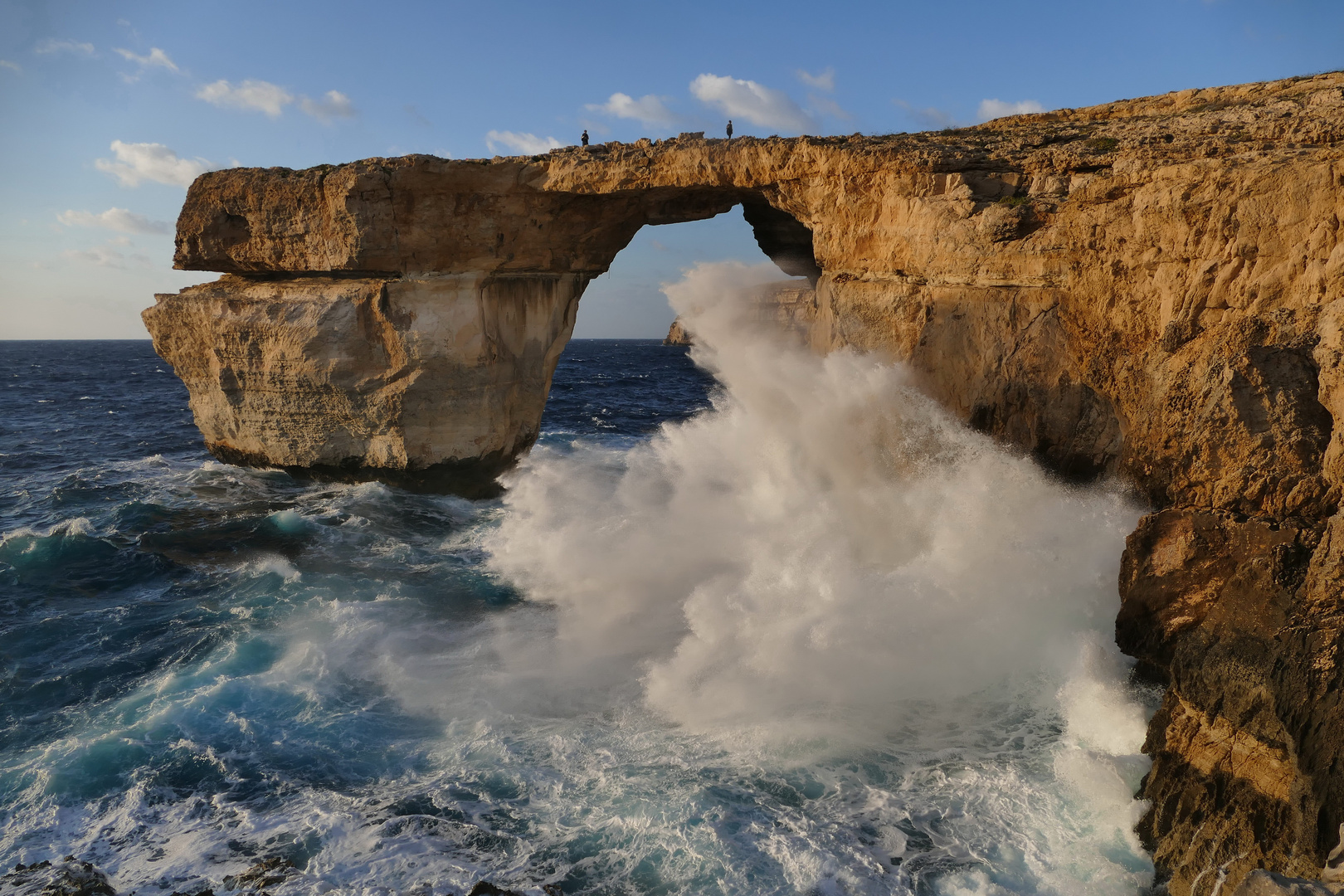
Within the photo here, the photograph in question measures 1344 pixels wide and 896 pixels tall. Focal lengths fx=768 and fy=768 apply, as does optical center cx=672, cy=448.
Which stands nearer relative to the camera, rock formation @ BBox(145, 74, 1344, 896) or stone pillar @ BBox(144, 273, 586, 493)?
rock formation @ BBox(145, 74, 1344, 896)

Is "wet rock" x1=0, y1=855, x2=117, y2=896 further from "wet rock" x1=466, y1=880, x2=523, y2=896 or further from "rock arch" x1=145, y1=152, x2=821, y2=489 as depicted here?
"rock arch" x1=145, y1=152, x2=821, y2=489

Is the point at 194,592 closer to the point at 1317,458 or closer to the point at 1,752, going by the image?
the point at 1,752

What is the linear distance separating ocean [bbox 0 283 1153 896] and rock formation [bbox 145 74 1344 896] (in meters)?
0.84

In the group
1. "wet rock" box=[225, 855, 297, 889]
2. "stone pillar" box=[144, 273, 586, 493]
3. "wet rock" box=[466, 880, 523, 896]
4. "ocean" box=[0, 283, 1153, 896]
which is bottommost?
"wet rock" box=[466, 880, 523, 896]

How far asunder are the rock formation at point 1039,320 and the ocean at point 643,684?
840mm

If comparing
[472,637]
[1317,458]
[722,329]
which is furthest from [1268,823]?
[722,329]

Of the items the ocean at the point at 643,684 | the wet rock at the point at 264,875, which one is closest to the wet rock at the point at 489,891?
the ocean at the point at 643,684

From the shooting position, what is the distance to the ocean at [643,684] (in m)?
6.00

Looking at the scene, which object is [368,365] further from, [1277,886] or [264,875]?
[1277,886]

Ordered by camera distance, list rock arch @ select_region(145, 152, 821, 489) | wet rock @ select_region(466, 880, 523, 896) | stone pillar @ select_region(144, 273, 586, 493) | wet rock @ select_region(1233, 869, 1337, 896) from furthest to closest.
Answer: stone pillar @ select_region(144, 273, 586, 493) < rock arch @ select_region(145, 152, 821, 489) < wet rock @ select_region(466, 880, 523, 896) < wet rock @ select_region(1233, 869, 1337, 896)

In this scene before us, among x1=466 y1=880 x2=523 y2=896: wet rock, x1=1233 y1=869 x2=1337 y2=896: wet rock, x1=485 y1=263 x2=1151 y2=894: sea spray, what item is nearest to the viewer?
x1=1233 y1=869 x2=1337 y2=896: wet rock

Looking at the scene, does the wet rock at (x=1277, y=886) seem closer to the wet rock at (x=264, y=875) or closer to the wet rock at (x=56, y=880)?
the wet rock at (x=264, y=875)

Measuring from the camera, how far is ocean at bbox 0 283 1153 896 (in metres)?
6.00

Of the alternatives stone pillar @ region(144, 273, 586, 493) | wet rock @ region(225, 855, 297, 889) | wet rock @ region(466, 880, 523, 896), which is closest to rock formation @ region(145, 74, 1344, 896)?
stone pillar @ region(144, 273, 586, 493)
